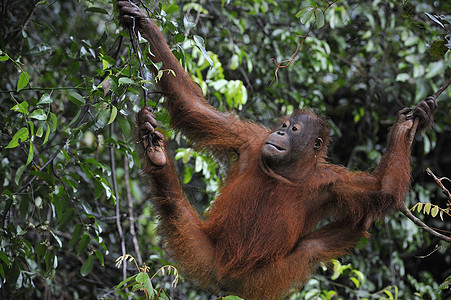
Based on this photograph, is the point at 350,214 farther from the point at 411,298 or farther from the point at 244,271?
the point at 411,298

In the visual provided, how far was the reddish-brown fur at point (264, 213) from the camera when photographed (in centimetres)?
313

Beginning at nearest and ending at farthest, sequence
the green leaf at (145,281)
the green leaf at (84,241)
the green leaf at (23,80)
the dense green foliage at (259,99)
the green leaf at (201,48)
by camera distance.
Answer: the green leaf at (145,281), the green leaf at (23,80), the green leaf at (201,48), the green leaf at (84,241), the dense green foliage at (259,99)

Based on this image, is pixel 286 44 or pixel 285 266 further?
pixel 286 44

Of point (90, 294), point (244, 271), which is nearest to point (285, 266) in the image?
point (244, 271)

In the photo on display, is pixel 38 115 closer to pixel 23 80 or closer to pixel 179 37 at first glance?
pixel 23 80

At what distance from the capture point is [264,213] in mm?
3213

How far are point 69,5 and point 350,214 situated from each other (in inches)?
146

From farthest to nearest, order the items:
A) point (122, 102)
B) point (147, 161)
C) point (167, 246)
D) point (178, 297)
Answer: point (178, 297)
point (167, 246)
point (147, 161)
point (122, 102)

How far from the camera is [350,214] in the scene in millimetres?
3195

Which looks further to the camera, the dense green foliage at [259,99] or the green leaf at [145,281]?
the dense green foliage at [259,99]

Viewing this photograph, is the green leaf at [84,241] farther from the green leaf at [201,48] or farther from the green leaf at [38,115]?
the green leaf at [201,48]

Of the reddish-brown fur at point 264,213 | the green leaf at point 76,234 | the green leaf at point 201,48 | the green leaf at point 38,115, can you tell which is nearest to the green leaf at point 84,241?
the green leaf at point 76,234

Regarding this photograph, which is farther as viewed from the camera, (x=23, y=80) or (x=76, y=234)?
(x=76, y=234)

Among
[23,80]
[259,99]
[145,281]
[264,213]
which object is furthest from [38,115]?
[259,99]
